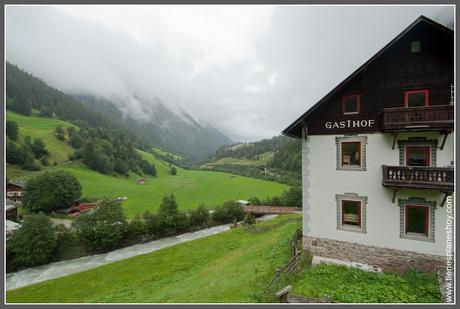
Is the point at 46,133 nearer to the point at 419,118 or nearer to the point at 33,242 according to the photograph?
the point at 33,242

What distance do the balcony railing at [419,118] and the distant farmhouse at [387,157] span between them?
40 mm

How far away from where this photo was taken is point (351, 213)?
1456 cm

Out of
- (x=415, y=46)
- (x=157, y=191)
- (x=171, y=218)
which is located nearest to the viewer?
(x=415, y=46)

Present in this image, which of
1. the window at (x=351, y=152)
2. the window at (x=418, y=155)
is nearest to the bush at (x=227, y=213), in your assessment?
the window at (x=351, y=152)

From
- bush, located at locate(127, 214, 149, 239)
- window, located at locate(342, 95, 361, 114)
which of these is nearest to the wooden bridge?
bush, located at locate(127, 214, 149, 239)

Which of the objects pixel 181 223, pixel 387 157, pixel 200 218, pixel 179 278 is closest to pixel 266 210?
pixel 200 218

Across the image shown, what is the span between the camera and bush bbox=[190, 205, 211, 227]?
4578 centimetres

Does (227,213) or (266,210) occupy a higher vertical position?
(227,213)

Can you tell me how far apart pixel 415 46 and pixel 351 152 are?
6.23 m

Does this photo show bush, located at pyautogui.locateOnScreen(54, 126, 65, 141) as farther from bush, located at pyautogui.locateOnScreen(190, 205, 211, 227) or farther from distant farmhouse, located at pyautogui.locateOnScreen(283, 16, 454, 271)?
distant farmhouse, located at pyautogui.locateOnScreen(283, 16, 454, 271)

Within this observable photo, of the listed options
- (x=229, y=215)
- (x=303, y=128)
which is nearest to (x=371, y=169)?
(x=303, y=128)

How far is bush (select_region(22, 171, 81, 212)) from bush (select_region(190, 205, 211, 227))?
1943 centimetres

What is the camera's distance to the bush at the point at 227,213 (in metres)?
50.0

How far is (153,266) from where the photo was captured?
26.7m
